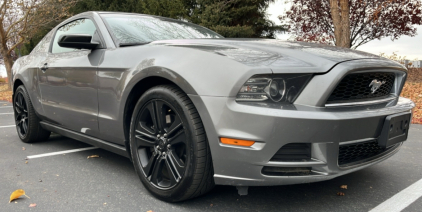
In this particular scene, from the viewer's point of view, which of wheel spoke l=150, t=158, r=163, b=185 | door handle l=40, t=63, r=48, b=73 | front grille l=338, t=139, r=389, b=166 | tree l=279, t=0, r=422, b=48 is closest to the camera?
front grille l=338, t=139, r=389, b=166

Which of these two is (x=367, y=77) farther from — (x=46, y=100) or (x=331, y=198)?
(x=46, y=100)

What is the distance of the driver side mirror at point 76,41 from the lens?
282 cm

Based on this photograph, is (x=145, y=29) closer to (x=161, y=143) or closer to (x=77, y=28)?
(x=77, y=28)

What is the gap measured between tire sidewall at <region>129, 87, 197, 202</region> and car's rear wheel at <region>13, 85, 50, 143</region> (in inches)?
87.3

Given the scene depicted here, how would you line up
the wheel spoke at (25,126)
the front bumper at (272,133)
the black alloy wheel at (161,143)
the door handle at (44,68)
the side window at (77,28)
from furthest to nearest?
the wheel spoke at (25,126)
the door handle at (44,68)
the side window at (77,28)
the black alloy wheel at (161,143)
the front bumper at (272,133)

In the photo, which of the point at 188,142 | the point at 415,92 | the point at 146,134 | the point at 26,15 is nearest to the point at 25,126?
the point at 146,134

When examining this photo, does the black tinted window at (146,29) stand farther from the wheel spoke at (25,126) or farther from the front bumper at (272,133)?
the wheel spoke at (25,126)

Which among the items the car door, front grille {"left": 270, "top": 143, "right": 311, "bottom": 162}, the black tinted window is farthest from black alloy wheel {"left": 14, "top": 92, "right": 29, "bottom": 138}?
front grille {"left": 270, "top": 143, "right": 311, "bottom": 162}

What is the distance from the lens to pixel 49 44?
159 inches

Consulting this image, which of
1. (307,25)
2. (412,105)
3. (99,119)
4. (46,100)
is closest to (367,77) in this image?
(412,105)

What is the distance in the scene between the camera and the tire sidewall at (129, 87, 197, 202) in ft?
6.95

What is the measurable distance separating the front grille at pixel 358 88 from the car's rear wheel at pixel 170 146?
0.81 metres

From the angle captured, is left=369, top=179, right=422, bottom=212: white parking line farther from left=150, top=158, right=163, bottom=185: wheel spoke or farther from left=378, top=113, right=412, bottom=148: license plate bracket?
left=150, top=158, right=163, bottom=185: wheel spoke

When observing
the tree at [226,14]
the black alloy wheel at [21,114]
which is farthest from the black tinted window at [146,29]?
the tree at [226,14]
